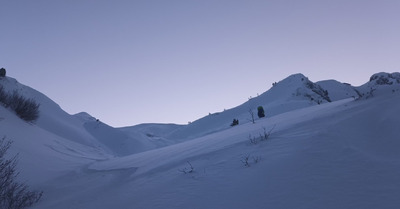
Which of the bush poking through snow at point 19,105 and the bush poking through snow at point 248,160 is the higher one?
the bush poking through snow at point 19,105

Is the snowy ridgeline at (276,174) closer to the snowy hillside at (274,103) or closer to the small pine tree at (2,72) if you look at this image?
the small pine tree at (2,72)

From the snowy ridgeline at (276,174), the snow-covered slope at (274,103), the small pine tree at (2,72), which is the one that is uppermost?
the small pine tree at (2,72)

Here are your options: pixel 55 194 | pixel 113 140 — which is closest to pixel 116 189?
pixel 55 194

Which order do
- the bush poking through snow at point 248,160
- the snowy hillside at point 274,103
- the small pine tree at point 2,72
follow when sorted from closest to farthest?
1. the bush poking through snow at point 248,160
2. the small pine tree at point 2,72
3. the snowy hillside at point 274,103

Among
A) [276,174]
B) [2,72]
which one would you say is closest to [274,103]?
[2,72]

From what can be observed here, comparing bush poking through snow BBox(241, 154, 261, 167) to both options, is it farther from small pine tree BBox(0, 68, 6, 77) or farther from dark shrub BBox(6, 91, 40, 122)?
small pine tree BBox(0, 68, 6, 77)

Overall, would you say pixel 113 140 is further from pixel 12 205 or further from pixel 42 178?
pixel 12 205

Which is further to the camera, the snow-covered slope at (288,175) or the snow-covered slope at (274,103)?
the snow-covered slope at (274,103)

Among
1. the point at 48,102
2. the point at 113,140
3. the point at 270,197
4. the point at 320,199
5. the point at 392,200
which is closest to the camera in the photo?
the point at 392,200

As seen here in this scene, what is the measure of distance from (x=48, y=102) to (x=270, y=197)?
16.7m

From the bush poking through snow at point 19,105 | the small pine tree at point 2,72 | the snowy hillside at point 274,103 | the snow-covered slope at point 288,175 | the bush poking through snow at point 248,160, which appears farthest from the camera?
the snowy hillside at point 274,103

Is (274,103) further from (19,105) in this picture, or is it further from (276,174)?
(276,174)

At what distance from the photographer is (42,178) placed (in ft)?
17.5

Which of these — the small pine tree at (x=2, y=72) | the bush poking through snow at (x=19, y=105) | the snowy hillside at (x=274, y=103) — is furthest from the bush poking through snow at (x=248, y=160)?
the small pine tree at (x=2, y=72)
